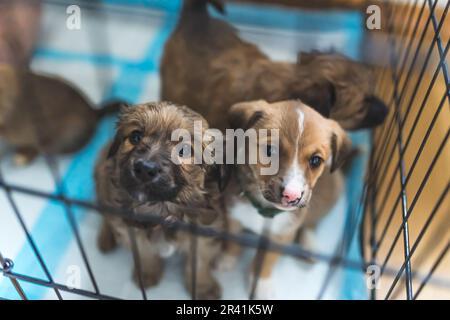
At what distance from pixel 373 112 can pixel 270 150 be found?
0.51m

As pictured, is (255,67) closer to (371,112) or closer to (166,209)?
(371,112)

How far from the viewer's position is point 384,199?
58.7 inches

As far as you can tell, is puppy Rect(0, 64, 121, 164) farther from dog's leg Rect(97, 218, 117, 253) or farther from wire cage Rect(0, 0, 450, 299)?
dog's leg Rect(97, 218, 117, 253)

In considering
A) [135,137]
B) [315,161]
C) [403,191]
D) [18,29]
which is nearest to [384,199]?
[403,191]

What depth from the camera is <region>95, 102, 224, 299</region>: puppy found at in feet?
3.22

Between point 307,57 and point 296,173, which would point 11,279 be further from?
point 307,57

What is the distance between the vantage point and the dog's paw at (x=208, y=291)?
1.37m

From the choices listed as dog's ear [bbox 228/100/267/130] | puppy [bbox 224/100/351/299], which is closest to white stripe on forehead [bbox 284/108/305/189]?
puppy [bbox 224/100/351/299]

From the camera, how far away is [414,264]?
49.1 inches

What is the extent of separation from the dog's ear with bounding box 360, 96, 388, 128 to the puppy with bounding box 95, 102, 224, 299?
52cm

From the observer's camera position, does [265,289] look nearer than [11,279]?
No

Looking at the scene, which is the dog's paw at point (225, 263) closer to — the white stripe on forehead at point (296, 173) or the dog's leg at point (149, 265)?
the dog's leg at point (149, 265)

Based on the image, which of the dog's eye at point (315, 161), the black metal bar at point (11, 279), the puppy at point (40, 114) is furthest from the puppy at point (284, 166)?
the puppy at point (40, 114)

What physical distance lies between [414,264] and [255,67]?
2.44 ft
